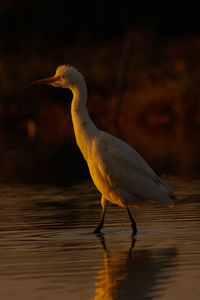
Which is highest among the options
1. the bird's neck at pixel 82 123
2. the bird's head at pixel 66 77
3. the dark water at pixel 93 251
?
the bird's head at pixel 66 77

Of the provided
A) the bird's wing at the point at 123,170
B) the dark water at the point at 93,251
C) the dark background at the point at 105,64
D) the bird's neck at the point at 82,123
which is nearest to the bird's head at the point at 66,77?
the bird's neck at the point at 82,123

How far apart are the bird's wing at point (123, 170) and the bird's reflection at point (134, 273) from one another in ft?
5.12

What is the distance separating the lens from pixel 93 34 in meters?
43.1

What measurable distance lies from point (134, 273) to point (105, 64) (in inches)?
1516

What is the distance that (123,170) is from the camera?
40.9 feet

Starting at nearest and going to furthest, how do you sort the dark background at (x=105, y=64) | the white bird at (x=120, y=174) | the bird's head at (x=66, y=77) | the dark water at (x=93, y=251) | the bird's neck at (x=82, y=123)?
1. the dark water at (x=93, y=251)
2. the white bird at (x=120, y=174)
3. the bird's neck at (x=82, y=123)
4. the bird's head at (x=66, y=77)
5. the dark background at (x=105, y=64)

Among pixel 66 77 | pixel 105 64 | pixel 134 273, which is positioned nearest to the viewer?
pixel 134 273

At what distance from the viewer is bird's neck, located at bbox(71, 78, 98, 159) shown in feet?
41.7

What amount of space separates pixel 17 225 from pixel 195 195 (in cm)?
373

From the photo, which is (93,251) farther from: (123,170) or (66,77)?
(66,77)

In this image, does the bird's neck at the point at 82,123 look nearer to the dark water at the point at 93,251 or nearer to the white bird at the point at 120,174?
the white bird at the point at 120,174

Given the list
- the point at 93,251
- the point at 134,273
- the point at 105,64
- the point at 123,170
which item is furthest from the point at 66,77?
the point at 105,64

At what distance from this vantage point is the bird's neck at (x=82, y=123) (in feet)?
41.7

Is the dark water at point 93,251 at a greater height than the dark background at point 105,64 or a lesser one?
greater
